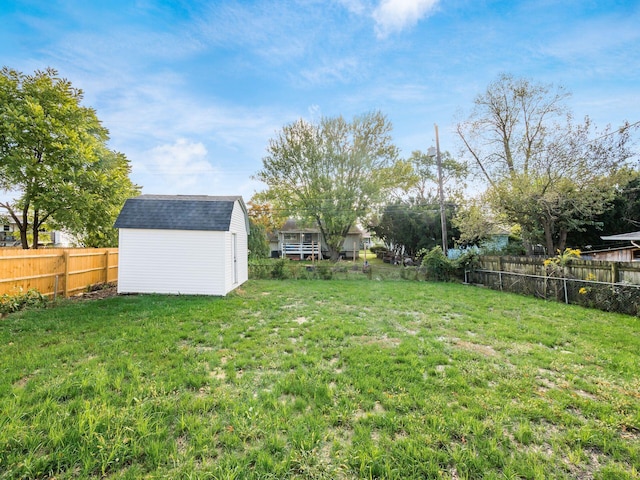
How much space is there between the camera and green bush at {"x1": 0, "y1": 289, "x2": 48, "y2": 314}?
650 cm

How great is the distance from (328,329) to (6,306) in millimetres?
7633

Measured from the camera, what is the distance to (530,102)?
1505 cm

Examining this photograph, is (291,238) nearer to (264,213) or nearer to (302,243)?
(302,243)

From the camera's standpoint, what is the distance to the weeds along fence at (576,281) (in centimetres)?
704

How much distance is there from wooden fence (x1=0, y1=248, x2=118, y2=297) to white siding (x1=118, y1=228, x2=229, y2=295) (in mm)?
1184

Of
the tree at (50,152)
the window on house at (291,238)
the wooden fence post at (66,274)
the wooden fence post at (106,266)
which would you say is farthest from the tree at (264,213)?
the wooden fence post at (66,274)

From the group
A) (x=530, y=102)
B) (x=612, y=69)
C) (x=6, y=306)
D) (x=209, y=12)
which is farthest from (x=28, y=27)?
(x=530, y=102)

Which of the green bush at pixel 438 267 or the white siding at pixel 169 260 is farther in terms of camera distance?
the green bush at pixel 438 267

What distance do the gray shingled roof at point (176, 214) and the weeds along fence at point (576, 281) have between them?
10946mm

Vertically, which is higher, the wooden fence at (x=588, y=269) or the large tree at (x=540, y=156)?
the large tree at (x=540, y=156)

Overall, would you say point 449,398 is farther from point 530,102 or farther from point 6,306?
point 530,102

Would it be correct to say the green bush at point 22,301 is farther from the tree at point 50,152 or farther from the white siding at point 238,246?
the white siding at point 238,246

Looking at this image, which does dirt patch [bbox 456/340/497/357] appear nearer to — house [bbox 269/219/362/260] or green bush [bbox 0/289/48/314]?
green bush [bbox 0/289/48/314]

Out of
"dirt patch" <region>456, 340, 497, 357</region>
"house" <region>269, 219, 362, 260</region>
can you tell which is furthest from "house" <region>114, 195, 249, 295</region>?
"house" <region>269, 219, 362, 260</region>
